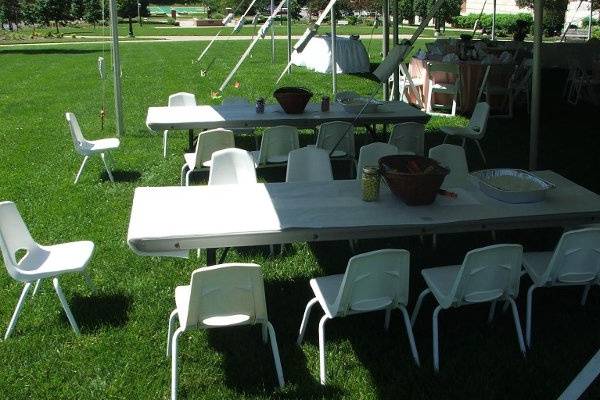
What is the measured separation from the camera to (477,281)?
11.6 feet

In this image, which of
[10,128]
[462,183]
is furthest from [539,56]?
[10,128]

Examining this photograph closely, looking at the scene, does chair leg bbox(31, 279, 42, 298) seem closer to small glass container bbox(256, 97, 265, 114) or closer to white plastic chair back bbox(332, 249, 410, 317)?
white plastic chair back bbox(332, 249, 410, 317)

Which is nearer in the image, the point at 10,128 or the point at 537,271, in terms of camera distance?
the point at 537,271

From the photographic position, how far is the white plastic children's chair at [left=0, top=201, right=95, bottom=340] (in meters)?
3.79

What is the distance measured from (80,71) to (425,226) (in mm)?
15126

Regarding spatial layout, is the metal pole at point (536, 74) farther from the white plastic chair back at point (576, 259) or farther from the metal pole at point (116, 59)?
the metal pole at point (116, 59)

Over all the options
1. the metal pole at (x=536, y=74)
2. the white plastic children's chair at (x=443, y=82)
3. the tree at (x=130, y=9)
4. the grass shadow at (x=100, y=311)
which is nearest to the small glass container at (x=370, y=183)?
the grass shadow at (x=100, y=311)

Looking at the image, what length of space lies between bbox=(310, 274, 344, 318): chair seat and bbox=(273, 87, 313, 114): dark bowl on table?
3.72 meters

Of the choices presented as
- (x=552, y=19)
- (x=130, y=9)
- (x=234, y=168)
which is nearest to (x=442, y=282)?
(x=234, y=168)

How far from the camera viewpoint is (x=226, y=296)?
3152mm

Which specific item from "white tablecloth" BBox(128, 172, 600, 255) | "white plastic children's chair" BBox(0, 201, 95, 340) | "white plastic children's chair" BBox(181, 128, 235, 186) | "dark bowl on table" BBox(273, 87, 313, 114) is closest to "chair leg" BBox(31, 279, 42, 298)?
"white plastic children's chair" BBox(0, 201, 95, 340)

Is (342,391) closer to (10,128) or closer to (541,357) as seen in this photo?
(541,357)

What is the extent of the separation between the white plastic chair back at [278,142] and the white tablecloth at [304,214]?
6.35ft

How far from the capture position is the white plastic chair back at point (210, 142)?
6062 millimetres
